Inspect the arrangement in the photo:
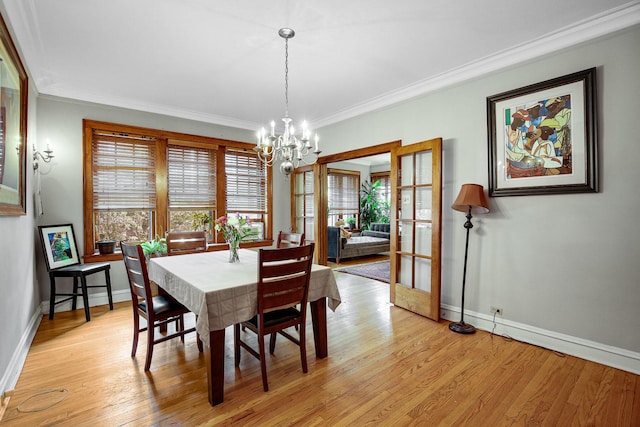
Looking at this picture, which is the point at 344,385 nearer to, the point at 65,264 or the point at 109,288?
the point at 109,288

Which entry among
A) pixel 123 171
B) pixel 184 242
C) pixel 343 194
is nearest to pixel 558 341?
pixel 184 242

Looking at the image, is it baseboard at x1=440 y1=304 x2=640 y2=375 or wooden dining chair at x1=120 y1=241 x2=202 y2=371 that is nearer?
wooden dining chair at x1=120 y1=241 x2=202 y2=371

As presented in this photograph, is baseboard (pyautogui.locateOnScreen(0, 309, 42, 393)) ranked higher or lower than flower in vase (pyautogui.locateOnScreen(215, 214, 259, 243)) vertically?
lower

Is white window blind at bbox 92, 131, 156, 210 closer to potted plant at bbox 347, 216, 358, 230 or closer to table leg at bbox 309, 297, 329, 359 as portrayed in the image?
table leg at bbox 309, 297, 329, 359

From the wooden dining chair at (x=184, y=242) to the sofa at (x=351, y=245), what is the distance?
343 cm

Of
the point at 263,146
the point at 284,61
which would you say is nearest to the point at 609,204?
the point at 263,146

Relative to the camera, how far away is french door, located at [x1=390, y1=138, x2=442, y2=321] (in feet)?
11.0

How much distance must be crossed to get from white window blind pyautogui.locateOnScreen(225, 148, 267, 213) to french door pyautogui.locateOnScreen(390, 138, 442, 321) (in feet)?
8.56

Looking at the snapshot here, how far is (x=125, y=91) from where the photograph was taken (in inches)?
149

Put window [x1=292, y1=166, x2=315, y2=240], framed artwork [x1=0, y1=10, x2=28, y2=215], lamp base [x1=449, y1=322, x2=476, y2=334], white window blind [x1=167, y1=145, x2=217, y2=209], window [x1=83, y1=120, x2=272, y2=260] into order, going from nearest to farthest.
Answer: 1. framed artwork [x1=0, y1=10, x2=28, y2=215]
2. lamp base [x1=449, y1=322, x2=476, y2=334]
3. window [x1=83, y1=120, x2=272, y2=260]
4. white window blind [x1=167, y1=145, x2=217, y2=209]
5. window [x1=292, y1=166, x2=315, y2=240]

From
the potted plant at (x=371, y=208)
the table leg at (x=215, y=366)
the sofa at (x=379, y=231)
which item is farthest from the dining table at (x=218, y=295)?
the potted plant at (x=371, y=208)

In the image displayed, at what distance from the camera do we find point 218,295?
194 centimetres

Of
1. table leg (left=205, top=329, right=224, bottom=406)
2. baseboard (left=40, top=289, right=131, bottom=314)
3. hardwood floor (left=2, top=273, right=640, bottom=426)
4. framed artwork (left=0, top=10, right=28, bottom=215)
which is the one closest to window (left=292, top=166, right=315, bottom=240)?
hardwood floor (left=2, top=273, right=640, bottom=426)

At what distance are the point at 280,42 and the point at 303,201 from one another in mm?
3240
